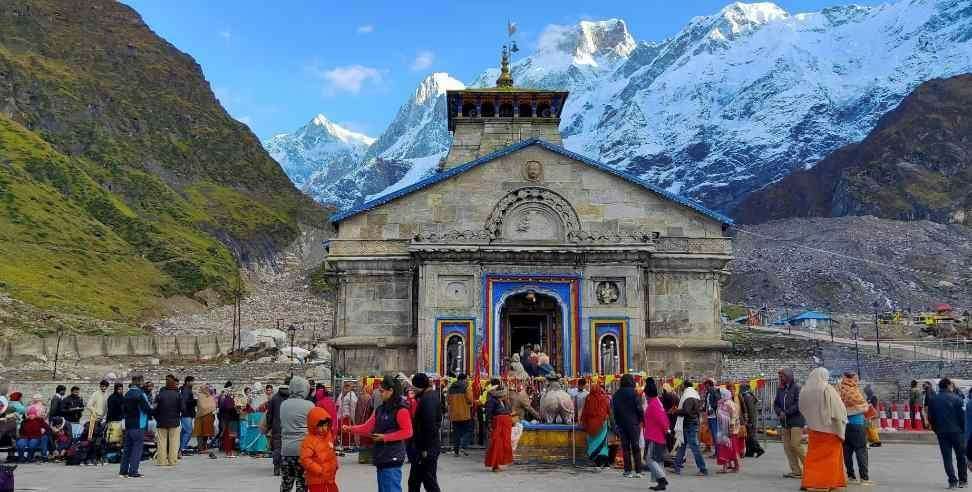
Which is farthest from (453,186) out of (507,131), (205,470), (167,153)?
(167,153)

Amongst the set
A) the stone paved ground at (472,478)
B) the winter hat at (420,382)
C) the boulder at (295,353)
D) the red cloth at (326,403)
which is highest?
the boulder at (295,353)

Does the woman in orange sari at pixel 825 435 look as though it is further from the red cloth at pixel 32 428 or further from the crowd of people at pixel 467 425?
the red cloth at pixel 32 428

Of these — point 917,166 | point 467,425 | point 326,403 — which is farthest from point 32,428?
point 917,166

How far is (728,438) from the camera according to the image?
52.9 feet

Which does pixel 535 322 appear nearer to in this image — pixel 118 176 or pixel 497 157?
pixel 497 157

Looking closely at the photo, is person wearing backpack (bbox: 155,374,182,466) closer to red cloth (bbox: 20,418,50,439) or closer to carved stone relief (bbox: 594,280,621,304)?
red cloth (bbox: 20,418,50,439)

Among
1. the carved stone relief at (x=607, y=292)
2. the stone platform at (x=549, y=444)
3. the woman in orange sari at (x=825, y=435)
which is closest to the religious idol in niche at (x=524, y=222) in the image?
the carved stone relief at (x=607, y=292)

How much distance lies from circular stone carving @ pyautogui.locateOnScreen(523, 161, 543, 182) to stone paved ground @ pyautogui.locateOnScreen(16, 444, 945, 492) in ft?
40.0

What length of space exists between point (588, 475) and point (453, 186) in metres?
14.5

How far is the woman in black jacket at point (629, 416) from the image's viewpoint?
49.5 feet

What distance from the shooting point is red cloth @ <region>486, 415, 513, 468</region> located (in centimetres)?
1630

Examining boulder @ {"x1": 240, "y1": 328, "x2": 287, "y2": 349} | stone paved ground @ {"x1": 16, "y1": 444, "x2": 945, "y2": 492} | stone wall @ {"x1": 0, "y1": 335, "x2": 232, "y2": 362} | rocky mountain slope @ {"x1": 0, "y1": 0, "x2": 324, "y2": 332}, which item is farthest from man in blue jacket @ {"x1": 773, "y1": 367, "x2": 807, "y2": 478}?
rocky mountain slope @ {"x1": 0, "y1": 0, "x2": 324, "y2": 332}

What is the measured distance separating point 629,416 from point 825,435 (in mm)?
3054

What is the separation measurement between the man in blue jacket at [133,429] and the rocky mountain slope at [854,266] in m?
80.3
